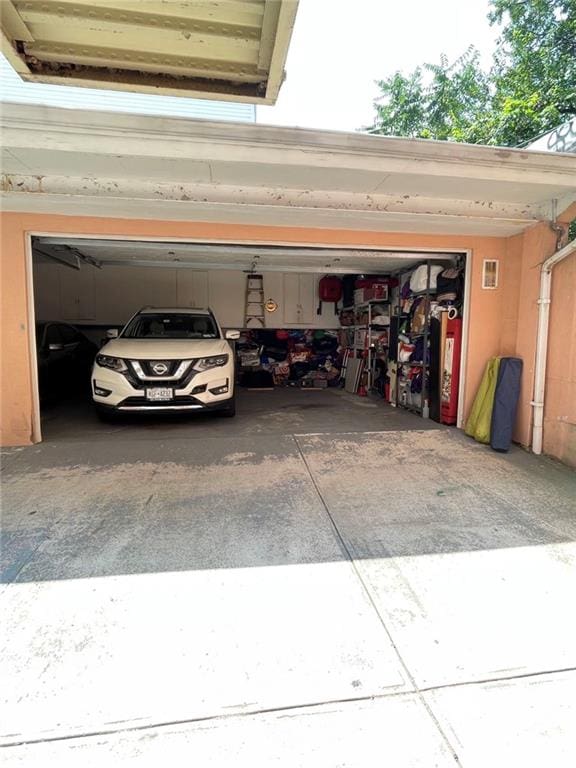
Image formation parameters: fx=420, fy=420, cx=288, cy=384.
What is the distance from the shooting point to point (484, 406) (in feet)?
16.6

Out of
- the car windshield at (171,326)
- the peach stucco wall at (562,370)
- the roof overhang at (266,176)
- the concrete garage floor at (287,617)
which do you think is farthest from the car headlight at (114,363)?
the peach stucco wall at (562,370)

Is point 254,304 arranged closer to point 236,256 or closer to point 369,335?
point 369,335

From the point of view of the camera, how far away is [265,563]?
2.47m

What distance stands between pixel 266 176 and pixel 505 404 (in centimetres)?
353

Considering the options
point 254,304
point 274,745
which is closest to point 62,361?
point 254,304

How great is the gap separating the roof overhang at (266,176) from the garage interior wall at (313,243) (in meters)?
0.15

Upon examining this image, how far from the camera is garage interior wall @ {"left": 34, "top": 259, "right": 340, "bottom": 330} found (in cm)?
922

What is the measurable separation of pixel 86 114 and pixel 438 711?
12.8ft

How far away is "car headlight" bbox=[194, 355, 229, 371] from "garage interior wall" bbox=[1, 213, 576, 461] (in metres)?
1.47

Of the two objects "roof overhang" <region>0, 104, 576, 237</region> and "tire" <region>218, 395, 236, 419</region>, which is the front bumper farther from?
"roof overhang" <region>0, 104, 576, 237</region>

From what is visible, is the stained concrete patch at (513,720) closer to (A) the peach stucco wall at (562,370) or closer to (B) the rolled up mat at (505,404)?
(A) the peach stucco wall at (562,370)

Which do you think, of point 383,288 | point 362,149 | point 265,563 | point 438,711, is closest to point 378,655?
point 438,711

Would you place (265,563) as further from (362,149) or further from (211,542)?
(362,149)

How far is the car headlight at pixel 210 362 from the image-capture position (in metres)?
5.32
